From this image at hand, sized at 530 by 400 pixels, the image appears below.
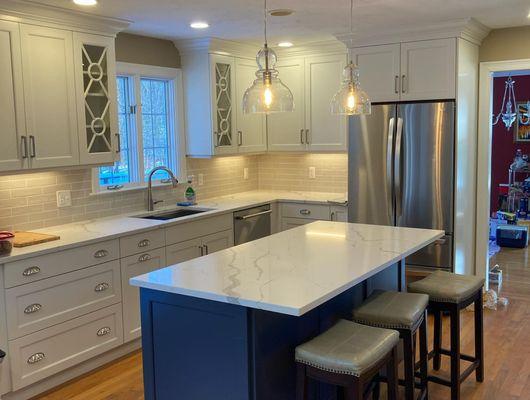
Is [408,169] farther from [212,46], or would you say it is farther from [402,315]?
[402,315]

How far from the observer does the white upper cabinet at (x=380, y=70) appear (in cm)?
475

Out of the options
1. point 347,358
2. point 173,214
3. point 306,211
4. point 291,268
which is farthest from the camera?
point 306,211

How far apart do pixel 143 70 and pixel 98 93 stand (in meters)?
0.81

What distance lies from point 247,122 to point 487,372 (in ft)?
10.1

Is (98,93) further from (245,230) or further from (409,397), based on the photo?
(409,397)

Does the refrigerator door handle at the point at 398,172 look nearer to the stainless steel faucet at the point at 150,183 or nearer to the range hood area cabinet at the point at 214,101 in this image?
the range hood area cabinet at the point at 214,101

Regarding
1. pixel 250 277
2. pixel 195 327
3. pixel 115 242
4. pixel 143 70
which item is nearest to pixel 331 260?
pixel 250 277

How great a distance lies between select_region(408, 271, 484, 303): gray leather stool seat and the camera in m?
3.23

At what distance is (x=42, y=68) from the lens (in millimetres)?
3682

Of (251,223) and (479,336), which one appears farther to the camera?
(251,223)

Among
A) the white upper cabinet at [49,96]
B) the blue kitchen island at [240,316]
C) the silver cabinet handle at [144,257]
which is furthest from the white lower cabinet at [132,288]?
the blue kitchen island at [240,316]

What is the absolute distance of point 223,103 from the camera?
5.27 meters

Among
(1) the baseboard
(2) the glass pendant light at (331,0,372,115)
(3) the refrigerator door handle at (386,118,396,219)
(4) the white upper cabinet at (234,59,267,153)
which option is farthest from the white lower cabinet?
(3) the refrigerator door handle at (386,118,396,219)

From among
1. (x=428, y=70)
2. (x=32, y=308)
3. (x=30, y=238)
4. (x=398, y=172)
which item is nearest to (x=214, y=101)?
(x=398, y=172)
